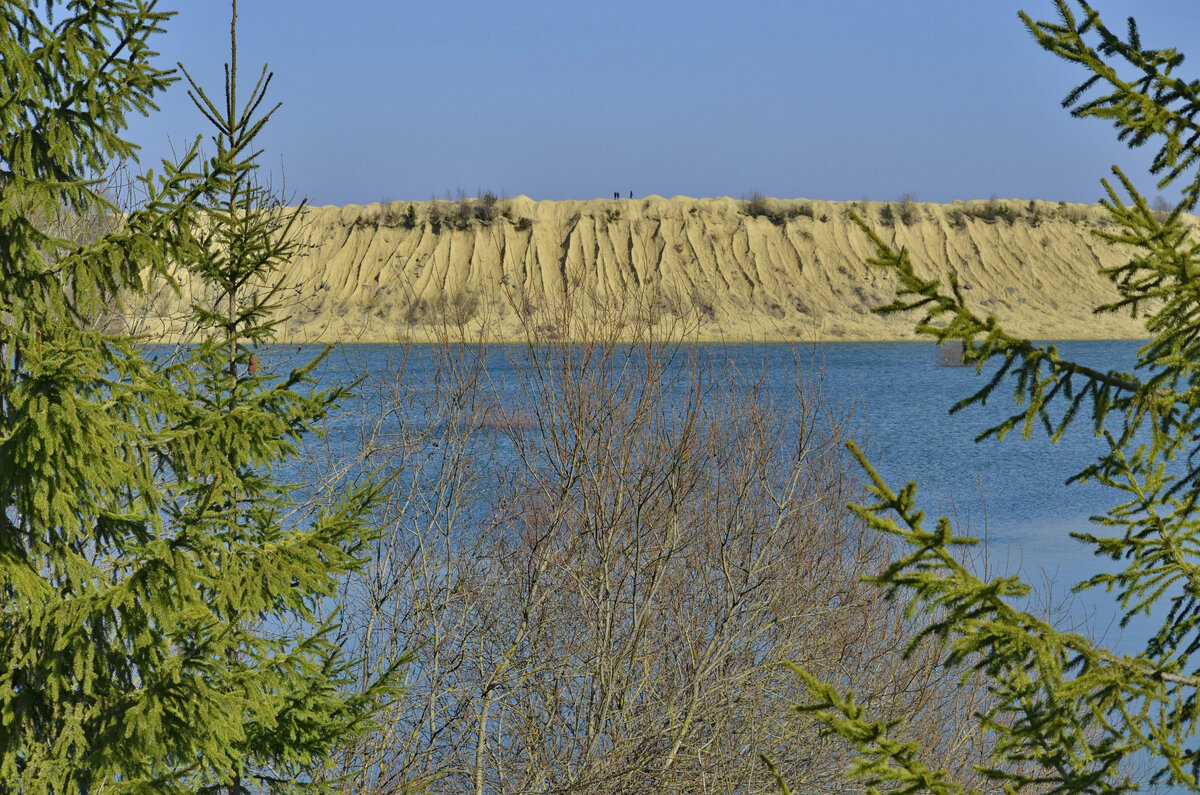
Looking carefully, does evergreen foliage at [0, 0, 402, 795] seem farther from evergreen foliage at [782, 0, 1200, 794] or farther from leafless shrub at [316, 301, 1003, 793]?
evergreen foliage at [782, 0, 1200, 794]

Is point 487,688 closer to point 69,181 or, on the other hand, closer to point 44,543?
point 44,543

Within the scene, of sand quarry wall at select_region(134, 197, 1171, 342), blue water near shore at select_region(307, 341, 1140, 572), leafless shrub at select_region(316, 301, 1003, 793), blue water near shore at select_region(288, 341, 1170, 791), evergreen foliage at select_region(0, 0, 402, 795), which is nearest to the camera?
evergreen foliage at select_region(0, 0, 402, 795)

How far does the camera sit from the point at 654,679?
27.6ft

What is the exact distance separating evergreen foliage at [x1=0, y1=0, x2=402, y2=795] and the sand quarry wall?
1809 inches

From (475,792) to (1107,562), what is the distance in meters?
11.4

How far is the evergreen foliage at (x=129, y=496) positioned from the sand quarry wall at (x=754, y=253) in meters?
45.9

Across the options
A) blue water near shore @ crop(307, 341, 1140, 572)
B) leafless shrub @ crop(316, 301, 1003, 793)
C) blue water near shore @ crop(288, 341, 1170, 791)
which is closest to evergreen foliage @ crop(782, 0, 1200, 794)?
leafless shrub @ crop(316, 301, 1003, 793)

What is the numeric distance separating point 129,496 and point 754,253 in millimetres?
58007

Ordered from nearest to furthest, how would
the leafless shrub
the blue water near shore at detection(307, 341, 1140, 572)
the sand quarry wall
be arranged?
the leafless shrub < the blue water near shore at detection(307, 341, 1140, 572) < the sand quarry wall

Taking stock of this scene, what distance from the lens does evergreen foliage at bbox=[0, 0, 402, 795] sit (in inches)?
174

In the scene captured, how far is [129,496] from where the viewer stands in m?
5.16

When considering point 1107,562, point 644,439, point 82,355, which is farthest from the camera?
point 1107,562

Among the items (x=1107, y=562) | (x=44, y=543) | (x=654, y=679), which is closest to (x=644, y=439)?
(x=654, y=679)

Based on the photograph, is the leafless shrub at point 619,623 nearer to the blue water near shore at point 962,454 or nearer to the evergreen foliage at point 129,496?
the blue water near shore at point 962,454
